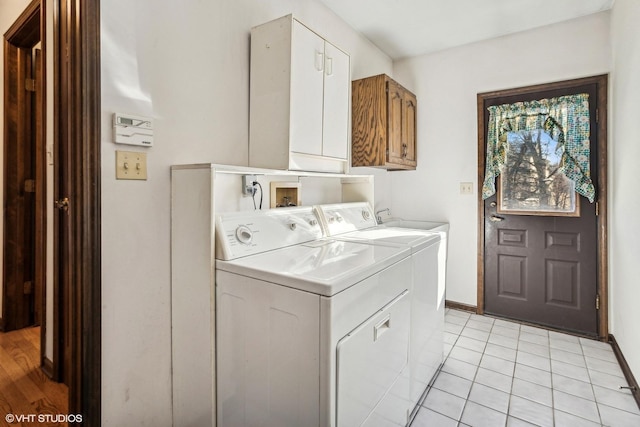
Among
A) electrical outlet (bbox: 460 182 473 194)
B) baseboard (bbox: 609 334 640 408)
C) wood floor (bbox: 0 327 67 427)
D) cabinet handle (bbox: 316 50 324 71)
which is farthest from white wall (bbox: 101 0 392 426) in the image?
baseboard (bbox: 609 334 640 408)

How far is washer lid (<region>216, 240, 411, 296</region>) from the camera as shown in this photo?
1.08 m

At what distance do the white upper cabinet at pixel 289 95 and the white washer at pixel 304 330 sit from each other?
18.0 inches

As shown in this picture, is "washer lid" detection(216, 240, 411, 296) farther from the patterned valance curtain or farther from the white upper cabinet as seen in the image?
the patterned valance curtain

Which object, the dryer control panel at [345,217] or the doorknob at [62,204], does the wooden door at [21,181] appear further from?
the dryer control panel at [345,217]

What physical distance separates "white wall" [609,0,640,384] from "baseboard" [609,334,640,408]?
1.9 inches

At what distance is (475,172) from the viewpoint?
310cm

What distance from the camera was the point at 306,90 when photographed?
1823 mm

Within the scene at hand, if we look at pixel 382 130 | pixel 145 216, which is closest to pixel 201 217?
pixel 145 216

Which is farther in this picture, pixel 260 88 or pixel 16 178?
pixel 16 178

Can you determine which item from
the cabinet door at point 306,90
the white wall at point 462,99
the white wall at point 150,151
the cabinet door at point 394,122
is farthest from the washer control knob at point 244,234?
the white wall at point 462,99

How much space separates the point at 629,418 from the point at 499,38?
9.50 feet

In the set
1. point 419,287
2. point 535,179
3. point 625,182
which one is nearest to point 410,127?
point 535,179

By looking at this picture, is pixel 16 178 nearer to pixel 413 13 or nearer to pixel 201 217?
pixel 201 217

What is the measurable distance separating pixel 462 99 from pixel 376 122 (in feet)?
3.55
